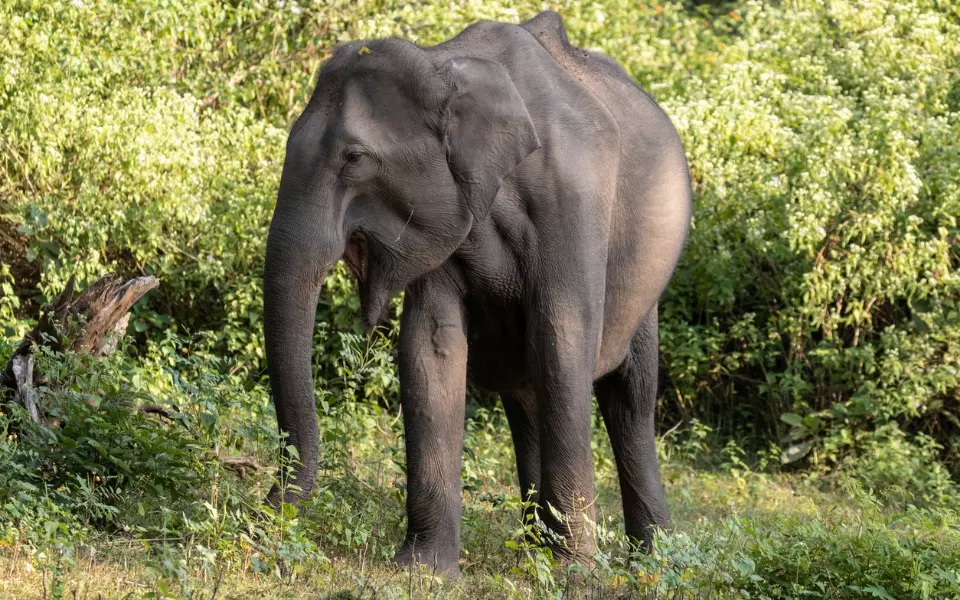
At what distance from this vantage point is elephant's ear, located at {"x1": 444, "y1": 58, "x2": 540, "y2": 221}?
5383mm

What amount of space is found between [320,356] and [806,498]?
3.28 m

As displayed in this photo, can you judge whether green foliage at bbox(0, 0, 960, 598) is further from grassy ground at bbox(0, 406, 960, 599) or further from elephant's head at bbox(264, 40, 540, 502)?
elephant's head at bbox(264, 40, 540, 502)

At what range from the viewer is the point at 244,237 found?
970 centimetres

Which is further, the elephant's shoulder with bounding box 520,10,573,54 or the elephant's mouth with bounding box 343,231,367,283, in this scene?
the elephant's shoulder with bounding box 520,10,573,54

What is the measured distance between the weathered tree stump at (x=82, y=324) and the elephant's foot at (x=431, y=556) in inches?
75.0

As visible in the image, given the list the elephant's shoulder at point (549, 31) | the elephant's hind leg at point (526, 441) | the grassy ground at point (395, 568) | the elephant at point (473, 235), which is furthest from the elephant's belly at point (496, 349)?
the elephant's shoulder at point (549, 31)

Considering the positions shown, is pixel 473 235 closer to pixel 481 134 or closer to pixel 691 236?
pixel 481 134

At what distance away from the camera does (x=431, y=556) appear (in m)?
5.74

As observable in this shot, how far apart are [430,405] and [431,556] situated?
606mm

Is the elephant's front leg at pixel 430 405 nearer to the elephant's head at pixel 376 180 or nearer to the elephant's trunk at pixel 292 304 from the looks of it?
the elephant's head at pixel 376 180

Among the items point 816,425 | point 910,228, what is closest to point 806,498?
point 816,425

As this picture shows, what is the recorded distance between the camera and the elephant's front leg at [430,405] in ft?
18.9

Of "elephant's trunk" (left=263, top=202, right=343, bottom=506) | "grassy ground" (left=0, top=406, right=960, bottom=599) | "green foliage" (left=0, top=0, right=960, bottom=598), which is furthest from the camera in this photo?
"green foliage" (left=0, top=0, right=960, bottom=598)

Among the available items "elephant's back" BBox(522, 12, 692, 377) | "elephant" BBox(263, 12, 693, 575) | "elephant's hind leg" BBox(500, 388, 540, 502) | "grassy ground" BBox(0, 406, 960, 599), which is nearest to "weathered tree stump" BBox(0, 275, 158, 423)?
"grassy ground" BBox(0, 406, 960, 599)
